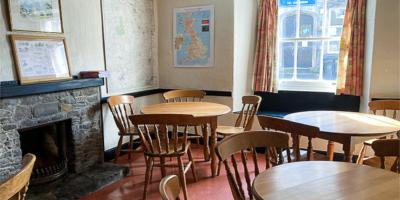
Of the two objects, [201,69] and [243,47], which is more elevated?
[243,47]

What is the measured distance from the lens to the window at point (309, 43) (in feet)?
13.0

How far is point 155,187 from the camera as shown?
304cm

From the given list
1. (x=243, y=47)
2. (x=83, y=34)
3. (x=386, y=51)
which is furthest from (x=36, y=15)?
(x=386, y=51)

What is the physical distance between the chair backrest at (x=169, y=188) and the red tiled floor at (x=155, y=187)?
171cm

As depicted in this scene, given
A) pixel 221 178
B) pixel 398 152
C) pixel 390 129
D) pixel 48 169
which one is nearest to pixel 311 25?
pixel 390 129

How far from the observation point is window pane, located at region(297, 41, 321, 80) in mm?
4105

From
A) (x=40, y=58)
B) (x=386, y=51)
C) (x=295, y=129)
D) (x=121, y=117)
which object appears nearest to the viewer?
(x=295, y=129)

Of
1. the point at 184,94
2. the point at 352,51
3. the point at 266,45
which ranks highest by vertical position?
the point at 266,45

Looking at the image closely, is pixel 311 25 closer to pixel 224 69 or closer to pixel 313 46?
pixel 313 46

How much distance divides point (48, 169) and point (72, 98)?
2.32 ft

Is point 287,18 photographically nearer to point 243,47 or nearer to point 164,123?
point 243,47

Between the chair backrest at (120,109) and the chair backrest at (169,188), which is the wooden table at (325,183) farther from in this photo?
the chair backrest at (120,109)

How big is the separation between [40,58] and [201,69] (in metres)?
2.11

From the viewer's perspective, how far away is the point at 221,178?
322 cm
